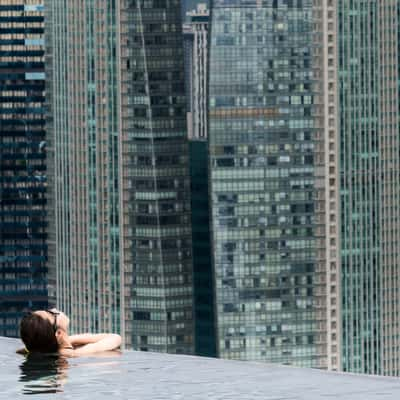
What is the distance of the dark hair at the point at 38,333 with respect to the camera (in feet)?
107

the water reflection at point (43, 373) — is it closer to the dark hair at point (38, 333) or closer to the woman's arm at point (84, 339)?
the dark hair at point (38, 333)

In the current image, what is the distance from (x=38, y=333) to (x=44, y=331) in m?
0.12

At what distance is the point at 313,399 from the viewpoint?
27781mm

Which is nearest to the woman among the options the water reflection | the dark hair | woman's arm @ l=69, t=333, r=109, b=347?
the dark hair

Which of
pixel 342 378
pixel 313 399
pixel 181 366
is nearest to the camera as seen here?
pixel 313 399

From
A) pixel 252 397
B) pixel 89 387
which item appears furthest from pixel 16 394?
pixel 252 397

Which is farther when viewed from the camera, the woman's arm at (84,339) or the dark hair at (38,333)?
the woman's arm at (84,339)

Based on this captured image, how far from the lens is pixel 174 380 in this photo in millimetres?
30094

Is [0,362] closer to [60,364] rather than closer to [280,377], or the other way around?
[60,364]

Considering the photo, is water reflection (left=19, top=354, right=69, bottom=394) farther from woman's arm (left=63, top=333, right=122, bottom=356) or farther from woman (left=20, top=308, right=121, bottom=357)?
woman's arm (left=63, top=333, right=122, bottom=356)

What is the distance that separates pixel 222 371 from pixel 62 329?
3150 millimetres

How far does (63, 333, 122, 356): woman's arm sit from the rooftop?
0.27 metres

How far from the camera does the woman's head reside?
32688mm

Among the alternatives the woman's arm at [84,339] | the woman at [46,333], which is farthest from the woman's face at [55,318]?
the woman's arm at [84,339]
